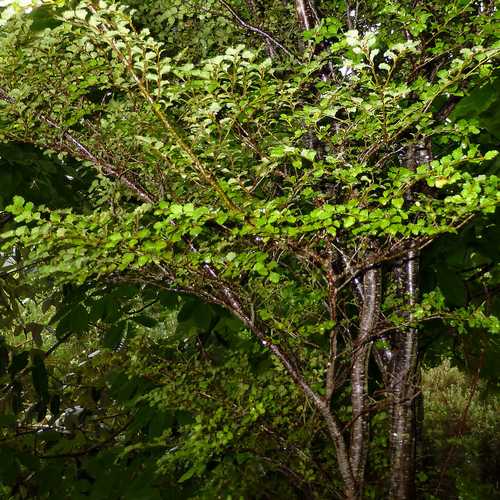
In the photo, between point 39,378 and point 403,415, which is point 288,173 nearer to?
point 403,415

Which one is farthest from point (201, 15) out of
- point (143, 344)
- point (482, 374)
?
point (482, 374)

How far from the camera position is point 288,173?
2.22 meters

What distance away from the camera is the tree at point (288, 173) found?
1.56 m

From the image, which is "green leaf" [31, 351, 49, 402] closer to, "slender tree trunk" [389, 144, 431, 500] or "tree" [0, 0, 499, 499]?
"tree" [0, 0, 499, 499]

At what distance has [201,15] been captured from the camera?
100.0 inches

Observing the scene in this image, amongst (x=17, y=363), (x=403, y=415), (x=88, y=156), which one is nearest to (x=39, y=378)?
(x=17, y=363)

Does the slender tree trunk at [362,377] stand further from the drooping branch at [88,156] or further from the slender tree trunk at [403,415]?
the drooping branch at [88,156]

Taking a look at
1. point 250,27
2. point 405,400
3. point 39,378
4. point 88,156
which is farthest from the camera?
point 39,378

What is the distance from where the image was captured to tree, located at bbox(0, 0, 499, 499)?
1.56m

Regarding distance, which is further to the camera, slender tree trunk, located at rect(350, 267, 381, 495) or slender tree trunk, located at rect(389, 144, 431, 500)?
slender tree trunk, located at rect(389, 144, 431, 500)

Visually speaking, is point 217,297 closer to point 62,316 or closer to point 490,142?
point 62,316

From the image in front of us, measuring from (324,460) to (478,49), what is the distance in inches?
94.4

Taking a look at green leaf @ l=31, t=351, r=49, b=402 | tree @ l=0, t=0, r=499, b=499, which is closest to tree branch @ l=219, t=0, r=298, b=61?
tree @ l=0, t=0, r=499, b=499

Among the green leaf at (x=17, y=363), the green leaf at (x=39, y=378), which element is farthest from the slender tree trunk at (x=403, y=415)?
the green leaf at (x=17, y=363)
